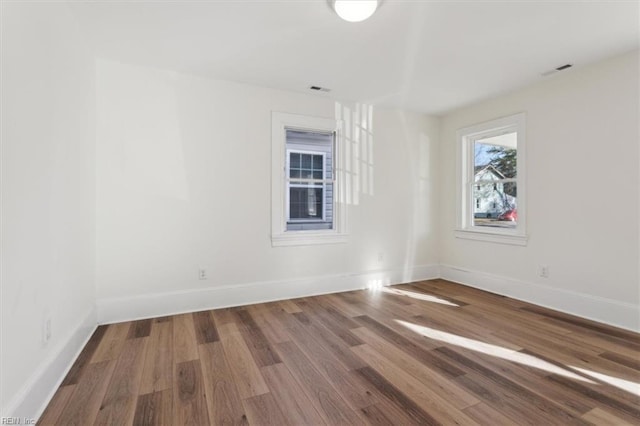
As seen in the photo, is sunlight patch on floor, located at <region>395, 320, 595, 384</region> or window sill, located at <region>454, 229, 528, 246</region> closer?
sunlight patch on floor, located at <region>395, 320, 595, 384</region>

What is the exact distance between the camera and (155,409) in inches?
64.7

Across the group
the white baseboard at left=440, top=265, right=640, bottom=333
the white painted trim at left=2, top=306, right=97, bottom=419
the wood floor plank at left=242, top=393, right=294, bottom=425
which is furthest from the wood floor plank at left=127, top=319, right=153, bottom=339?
the white baseboard at left=440, top=265, right=640, bottom=333

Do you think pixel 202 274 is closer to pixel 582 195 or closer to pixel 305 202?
pixel 305 202

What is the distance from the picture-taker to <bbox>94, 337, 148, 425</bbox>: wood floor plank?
159cm

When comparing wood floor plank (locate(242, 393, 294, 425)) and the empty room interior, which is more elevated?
the empty room interior

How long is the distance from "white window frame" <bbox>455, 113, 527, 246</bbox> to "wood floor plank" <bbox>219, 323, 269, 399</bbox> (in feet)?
10.7

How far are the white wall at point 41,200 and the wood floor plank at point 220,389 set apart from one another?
84 cm

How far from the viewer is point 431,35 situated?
245 cm

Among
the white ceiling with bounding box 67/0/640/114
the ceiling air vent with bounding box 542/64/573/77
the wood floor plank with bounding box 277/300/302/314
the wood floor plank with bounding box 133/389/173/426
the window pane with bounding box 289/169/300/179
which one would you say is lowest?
the wood floor plank with bounding box 133/389/173/426

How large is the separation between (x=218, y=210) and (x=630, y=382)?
3501 millimetres

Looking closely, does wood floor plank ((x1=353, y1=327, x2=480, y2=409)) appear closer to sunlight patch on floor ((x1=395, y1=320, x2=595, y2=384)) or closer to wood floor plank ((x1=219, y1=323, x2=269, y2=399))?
sunlight patch on floor ((x1=395, y1=320, x2=595, y2=384))

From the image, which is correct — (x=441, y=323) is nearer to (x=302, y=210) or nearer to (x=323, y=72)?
(x=302, y=210)

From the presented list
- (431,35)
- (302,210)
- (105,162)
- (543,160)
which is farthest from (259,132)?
(543,160)

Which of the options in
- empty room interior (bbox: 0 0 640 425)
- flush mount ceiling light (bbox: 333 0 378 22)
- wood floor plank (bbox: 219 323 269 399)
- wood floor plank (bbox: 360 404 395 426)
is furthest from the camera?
flush mount ceiling light (bbox: 333 0 378 22)
